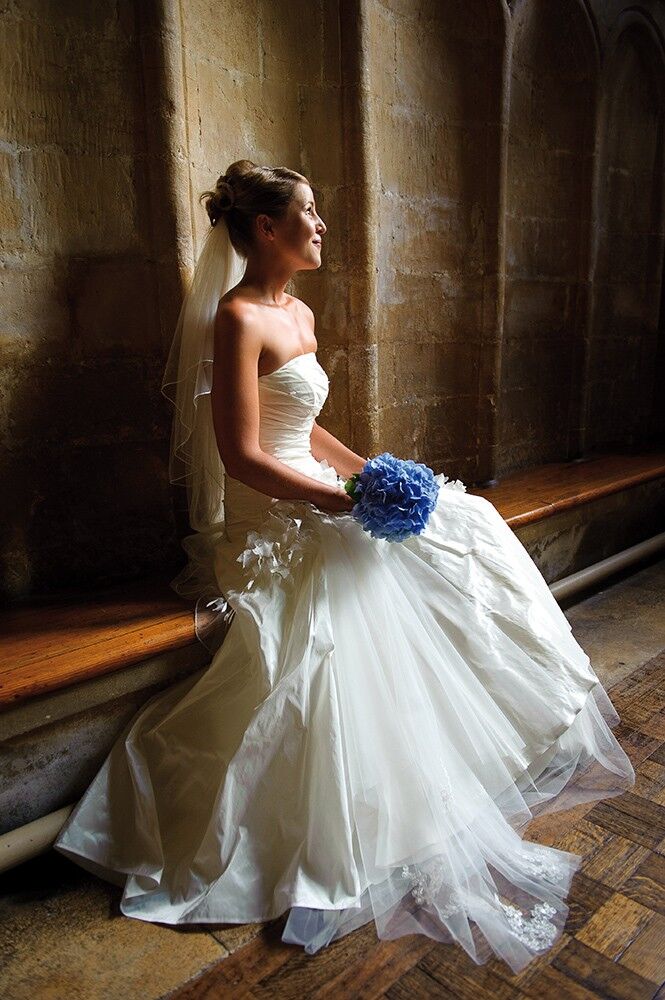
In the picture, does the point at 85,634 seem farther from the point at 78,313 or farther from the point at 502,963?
the point at 502,963

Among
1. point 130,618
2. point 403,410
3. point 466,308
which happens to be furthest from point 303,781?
point 466,308

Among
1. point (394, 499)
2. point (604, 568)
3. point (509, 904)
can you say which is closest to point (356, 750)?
point (509, 904)

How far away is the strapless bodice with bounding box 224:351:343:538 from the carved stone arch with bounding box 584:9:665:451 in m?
2.70

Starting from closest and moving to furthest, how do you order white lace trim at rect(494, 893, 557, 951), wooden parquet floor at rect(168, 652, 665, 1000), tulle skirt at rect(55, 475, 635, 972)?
1. wooden parquet floor at rect(168, 652, 665, 1000)
2. white lace trim at rect(494, 893, 557, 951)
3. tulle skirt at rect(55, 475, 635, 972)

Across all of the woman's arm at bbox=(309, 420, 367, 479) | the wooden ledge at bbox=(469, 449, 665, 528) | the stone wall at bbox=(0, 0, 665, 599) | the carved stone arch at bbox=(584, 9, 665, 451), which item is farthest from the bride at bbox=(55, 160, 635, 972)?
the carved stone arch at bbox=(584, 9, 665, 451)

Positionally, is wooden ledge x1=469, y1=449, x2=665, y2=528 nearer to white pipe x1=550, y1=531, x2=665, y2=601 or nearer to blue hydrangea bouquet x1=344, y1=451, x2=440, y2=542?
white pipe x1=550, y1=531, x2=665, y2=601

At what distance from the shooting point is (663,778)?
232 centimetres

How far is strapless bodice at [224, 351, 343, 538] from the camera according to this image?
7.59 ft

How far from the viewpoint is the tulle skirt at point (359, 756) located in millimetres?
1789

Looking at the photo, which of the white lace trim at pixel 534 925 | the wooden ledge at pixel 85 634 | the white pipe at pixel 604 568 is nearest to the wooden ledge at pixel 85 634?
the wooden ledge at pixel 85 634

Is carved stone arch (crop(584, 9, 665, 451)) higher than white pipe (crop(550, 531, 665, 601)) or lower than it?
higher

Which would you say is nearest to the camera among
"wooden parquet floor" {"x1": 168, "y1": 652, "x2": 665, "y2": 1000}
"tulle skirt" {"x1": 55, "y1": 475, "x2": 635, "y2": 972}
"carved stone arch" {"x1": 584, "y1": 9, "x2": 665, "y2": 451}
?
"wooden parquet floor" {"x1": 168, "y1": 652, "x2": 665, "y2": 1000}

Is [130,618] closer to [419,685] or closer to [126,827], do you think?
[126,827]

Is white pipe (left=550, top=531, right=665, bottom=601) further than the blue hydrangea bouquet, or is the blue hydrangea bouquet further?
white pipe (left=550, top=531, right=665, bottom=601)
